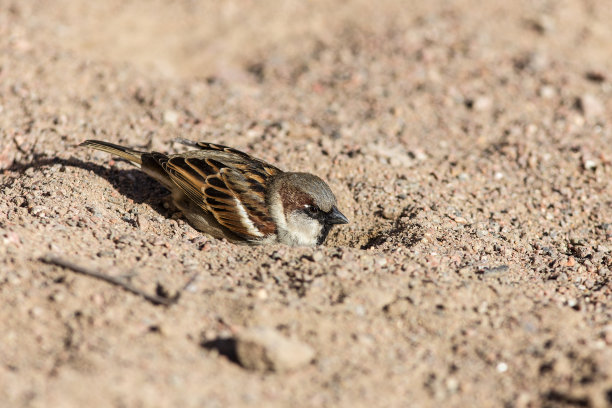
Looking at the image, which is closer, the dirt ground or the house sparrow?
the dirt ground

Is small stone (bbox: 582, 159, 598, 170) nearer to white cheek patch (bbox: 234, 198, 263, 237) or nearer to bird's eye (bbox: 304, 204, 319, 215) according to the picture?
bird's eye (bbox: 304, 204, 319, 215)

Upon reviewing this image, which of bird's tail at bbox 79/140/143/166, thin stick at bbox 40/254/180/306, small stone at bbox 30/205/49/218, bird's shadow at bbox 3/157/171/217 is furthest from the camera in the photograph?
bird's shadow at bbox 3/157/171/217

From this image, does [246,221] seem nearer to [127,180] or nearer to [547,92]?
[127,180]

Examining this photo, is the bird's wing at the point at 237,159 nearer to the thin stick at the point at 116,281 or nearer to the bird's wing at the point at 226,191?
the bird's wing at the point at 226,191

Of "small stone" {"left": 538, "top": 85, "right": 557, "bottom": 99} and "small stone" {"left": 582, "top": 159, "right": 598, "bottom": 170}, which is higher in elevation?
"small stone" {"left": 538, "top": 85, "right": 557, "bottom": 99}

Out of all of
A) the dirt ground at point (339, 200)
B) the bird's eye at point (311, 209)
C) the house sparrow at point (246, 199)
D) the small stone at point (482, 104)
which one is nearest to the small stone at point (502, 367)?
the dirt ground at point (339, 200)

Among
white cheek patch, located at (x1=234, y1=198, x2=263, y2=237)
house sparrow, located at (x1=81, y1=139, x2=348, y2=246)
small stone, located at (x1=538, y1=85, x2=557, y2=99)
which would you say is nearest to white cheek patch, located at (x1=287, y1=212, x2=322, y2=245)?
house sparrow, located at (x1=81, y1=139, x2=348, y2=246)

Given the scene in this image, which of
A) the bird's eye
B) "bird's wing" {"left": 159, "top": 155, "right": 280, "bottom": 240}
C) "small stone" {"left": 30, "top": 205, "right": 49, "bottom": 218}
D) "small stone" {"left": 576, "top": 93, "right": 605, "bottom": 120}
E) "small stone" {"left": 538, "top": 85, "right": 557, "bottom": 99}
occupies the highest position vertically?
"small stone" {"left": 30, "top": 205, "right": 49, "bottom": 218}
